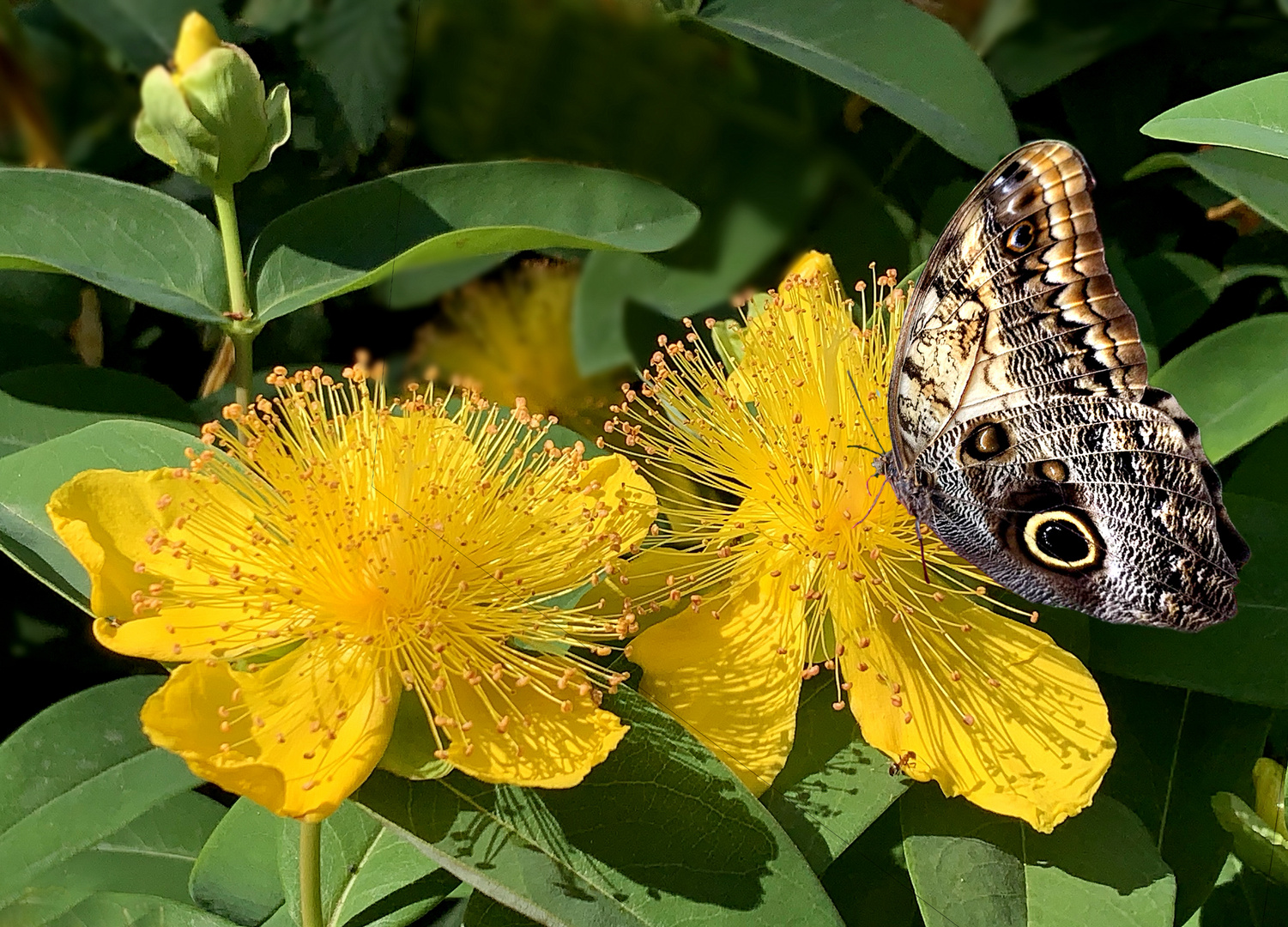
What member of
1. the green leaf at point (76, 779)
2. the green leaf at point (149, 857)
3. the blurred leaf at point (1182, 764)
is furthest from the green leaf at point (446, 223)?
the blurred leaf at point (1182, 764)

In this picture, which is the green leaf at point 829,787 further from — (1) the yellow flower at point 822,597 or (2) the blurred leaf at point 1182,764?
(2) the blurred leaf at point 1182,764

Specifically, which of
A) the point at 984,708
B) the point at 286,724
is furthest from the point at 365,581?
the point at 984,708

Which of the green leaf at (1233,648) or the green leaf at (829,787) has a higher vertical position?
the green leaf at (1233,648)

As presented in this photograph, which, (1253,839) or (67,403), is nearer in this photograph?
(1253,839)

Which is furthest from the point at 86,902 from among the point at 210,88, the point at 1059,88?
the point at 1059,88

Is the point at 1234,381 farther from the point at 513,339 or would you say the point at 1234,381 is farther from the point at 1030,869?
the point at 513,339

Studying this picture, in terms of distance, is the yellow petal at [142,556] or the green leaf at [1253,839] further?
the green leaf at [1253,839]

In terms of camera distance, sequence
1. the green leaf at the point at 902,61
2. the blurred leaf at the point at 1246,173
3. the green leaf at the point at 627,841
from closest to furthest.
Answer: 1. the green leaf at the point at 627,841
2. the green leaf at the point at 902,61
3. the blurred leaf at the point at 1246,173
